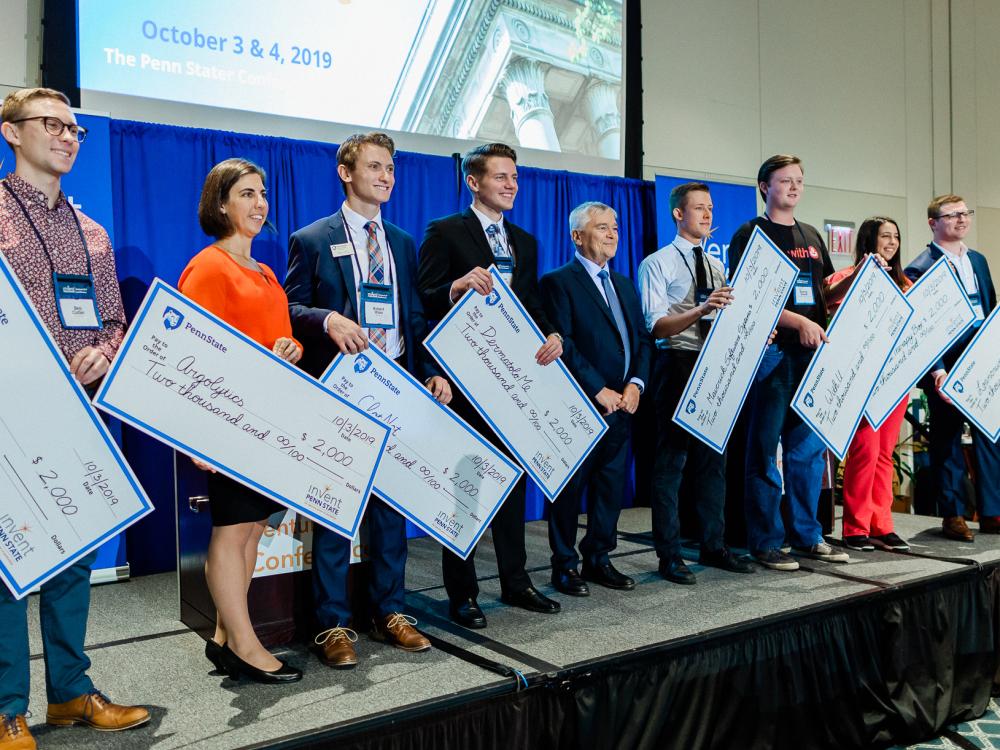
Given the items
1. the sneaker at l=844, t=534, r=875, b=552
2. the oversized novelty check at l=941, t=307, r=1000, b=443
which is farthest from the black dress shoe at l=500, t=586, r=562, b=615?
the oversized novelty check at l=941, t=307, r=1000, b=443

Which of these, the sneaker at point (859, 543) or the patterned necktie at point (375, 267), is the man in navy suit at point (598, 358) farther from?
the sneaker at point (859, 543)

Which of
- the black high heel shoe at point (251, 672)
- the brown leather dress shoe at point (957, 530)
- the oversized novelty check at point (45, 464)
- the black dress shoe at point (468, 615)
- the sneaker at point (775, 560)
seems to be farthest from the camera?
the brown leather dress shoe at point (957, 530)

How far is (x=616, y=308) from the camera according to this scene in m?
3.26

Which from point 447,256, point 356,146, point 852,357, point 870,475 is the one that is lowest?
point 870,475

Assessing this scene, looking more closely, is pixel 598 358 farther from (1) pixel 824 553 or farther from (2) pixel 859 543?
(2) pixel 859 543

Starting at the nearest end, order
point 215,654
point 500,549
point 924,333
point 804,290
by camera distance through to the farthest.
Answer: point 215,654 → point 500,549 → point 804,290 → point 924,333

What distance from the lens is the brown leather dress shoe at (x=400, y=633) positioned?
2604 mm

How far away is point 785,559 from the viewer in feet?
11.8

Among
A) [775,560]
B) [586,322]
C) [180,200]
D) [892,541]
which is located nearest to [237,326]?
[586,322]

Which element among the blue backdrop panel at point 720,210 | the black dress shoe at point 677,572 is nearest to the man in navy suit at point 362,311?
the black dress shoe at point 677,572

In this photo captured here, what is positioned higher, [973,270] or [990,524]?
[973,270]

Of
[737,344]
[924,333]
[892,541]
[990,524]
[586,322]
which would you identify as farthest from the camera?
[990,524]

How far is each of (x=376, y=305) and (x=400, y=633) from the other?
0.97 meters

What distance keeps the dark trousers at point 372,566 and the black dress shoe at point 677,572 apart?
1.19m
